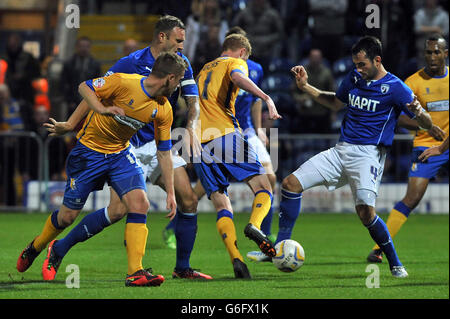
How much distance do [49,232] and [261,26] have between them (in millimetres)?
10072

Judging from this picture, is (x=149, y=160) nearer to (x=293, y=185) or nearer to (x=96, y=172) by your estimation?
(x=293, y=185)

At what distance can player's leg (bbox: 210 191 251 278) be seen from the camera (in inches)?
341

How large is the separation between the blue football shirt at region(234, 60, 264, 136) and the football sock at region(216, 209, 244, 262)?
2201 mm

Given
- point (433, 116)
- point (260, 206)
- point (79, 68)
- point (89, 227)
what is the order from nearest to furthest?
point (89, 227) → point (260, 206) → point (433, 116) → point (79, 68)

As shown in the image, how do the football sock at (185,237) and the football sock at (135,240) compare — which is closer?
the football sock at (135,240)

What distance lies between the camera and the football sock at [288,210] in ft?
30.7

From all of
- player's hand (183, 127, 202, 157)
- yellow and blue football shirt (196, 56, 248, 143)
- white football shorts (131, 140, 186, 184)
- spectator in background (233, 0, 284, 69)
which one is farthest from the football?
spectator in background (233, 0, 284, 69)

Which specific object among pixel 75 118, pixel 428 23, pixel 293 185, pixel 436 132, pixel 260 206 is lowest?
pixel 260 206

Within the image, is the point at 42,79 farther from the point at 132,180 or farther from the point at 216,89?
the point at 132,180

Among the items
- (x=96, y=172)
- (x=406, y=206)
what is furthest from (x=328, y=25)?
(x=96, y=172)

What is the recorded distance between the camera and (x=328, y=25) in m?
18.5

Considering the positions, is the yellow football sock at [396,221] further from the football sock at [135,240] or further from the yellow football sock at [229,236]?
the football sock at [135,240]

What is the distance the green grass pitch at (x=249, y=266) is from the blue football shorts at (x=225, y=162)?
93 cm

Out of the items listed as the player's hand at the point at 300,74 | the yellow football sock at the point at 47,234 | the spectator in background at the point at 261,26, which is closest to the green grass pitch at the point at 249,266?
the yellow football sock at the point at 47,234
